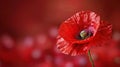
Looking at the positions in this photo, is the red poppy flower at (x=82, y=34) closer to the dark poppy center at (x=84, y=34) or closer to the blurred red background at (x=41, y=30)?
the dark poppy center at (x=84, y=34)

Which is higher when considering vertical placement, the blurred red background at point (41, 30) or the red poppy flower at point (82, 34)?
the blurred red background at point (41, 30)

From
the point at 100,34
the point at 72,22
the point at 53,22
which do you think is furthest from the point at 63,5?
the point at 100,34

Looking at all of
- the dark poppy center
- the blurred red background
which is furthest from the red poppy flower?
the blurred red background

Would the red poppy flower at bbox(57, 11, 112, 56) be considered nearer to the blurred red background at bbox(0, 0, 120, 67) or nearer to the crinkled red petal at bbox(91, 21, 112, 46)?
the crinkled red petal at bbox(91, 21, 112, 46)

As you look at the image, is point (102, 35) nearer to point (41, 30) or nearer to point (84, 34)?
point (84, 34)

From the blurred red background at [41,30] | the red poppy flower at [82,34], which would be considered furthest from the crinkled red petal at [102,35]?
A: the blurred red background at [41,30]

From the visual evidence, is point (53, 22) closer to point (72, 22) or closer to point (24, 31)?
point (24, 31)

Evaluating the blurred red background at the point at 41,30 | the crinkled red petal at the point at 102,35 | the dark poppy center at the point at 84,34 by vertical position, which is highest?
the blurred red background at the point at 41,30
